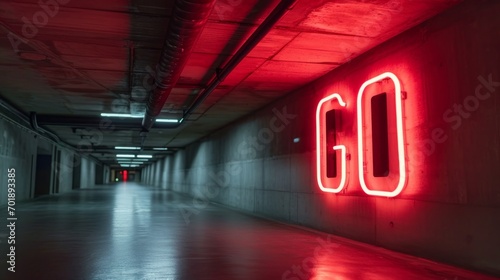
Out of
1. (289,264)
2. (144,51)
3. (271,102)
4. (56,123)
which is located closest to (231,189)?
(271,102)

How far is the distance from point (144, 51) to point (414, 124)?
4503 millimetres

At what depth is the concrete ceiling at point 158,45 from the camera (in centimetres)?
527

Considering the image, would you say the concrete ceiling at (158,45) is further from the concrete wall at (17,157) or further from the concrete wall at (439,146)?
the concrete wall at (17,157)

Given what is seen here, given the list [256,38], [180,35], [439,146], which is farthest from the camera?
[256,38]

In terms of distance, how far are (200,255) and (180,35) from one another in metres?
3.09

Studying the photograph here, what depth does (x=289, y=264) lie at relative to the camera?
533cm

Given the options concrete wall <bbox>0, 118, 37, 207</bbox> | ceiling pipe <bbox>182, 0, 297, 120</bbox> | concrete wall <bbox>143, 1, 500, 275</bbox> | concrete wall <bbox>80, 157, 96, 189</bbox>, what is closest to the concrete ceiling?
ceiling pipe <bbox>182, 0, 297, 120</bbox>

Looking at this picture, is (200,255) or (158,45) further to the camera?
(158,45)

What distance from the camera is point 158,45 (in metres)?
6.62

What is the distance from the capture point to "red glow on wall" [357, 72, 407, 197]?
601cm

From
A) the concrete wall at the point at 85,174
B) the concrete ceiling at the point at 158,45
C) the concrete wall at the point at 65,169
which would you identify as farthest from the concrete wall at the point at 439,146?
the concrete wall at the point at 85,174

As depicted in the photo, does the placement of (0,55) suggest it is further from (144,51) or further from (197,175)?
(197,175)

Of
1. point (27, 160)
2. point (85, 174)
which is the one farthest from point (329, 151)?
point (85, 174)

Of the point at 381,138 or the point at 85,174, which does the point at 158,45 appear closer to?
the point at 381,138
